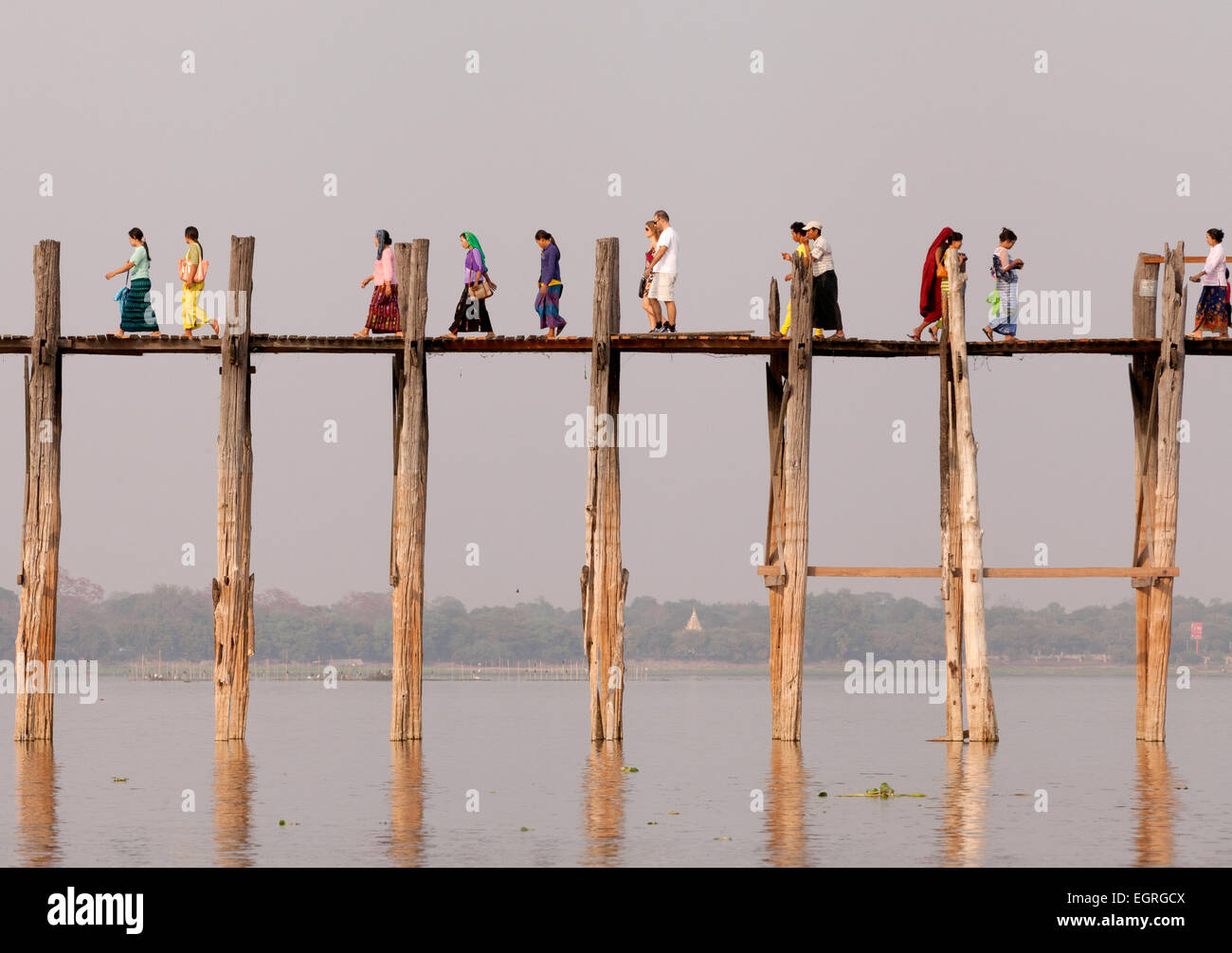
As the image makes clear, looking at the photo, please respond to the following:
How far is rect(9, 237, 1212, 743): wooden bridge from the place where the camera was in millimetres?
22312

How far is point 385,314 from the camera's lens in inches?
905

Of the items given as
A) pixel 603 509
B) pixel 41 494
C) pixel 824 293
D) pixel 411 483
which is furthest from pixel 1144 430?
pixel 41 494

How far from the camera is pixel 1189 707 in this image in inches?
1829

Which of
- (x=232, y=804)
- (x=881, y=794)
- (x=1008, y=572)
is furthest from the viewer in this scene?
(x=1008, y=572)

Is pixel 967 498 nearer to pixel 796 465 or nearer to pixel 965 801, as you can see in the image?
pixel 796 465

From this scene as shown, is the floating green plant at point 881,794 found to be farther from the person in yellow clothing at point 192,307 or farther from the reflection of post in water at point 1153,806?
the person in yellow clothing at point 192,307

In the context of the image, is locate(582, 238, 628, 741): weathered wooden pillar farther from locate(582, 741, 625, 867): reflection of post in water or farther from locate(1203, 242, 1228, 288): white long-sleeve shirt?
locate(1203, 242, 1228, 288): white long-sleeve shirt

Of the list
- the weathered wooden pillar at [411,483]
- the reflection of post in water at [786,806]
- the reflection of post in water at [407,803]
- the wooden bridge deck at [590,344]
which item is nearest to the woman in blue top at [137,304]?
the wooden bridge deck at [590,344]

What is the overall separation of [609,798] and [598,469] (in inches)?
210

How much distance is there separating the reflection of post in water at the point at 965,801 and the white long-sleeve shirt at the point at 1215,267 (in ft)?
20.3

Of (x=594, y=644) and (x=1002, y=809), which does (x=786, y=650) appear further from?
(x=1002, y=809)

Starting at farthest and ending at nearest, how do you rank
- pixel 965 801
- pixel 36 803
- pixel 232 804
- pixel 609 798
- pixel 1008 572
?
pixel 1008 572, pixel 609 798, pixel 965 801, pixel 36 803, pixel 232 804

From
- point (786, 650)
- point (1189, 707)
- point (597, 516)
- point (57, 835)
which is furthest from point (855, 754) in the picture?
point (1189, 707)
